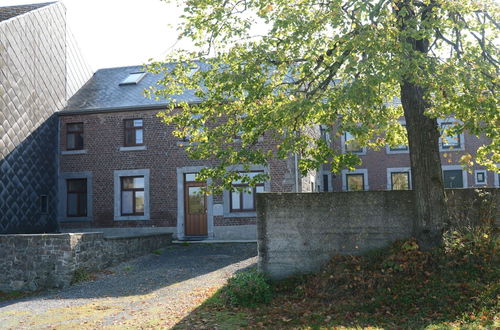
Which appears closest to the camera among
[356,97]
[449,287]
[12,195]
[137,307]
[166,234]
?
[356,97]

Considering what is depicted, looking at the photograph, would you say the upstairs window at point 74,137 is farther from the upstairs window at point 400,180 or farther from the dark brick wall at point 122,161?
the upstairs window at point 400,180

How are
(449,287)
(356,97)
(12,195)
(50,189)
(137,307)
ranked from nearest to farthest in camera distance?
(356,97) < (449,287) < (137,307) < (12,195) < (50,189)

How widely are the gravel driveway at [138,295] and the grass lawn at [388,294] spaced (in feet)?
3.23

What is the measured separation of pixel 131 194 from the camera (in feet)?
66.9

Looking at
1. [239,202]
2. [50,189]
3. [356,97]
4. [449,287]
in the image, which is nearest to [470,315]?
[449,287]

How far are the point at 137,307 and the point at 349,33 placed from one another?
22.0 feet

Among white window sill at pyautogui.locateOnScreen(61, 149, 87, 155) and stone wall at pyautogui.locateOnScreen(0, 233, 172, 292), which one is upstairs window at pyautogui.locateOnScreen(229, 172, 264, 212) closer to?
stone wall at pyautogui.locateOnScreen(0, 233, 172, 292)

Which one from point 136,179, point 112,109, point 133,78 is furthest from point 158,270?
point 133,78

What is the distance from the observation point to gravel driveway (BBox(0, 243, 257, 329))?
886 centimetres

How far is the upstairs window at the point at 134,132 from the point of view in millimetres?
20484

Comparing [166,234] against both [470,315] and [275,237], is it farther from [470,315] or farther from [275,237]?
[470,315]

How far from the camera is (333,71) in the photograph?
860 cm

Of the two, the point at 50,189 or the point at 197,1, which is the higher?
the point at 197,1

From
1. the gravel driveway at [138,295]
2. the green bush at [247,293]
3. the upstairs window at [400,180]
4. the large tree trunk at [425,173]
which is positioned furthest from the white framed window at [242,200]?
the upstairs window at [400,180]
